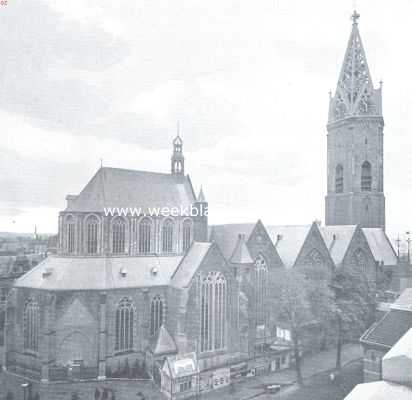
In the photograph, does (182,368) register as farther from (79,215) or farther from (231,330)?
(79,215)

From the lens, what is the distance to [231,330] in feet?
142

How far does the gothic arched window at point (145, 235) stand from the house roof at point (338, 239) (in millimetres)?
27989

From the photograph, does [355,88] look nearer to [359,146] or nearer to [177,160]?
[359,146]

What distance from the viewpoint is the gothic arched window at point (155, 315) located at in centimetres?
4247

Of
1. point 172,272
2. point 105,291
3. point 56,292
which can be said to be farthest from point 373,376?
point 56,292

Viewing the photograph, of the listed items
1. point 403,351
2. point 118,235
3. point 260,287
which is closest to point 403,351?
point 403,351

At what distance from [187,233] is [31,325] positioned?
65.4 ft

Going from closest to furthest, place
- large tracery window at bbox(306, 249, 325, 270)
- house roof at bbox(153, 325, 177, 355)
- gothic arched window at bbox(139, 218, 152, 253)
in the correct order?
house roof at bbox(153, 325, 177, 355), gothic arched window at bbox(139, 218, 152, 253), large tracery window at bbox(306, 249, 325, 270)

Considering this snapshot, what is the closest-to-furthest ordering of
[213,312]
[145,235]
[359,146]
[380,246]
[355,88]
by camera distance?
1. [213,312]
2. [145,235]
3. [359,146]
4. [355,88]
5. [380,246]

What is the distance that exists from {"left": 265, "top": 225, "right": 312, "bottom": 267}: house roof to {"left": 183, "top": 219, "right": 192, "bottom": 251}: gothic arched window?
43.9 ft

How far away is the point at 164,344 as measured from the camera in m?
39.8

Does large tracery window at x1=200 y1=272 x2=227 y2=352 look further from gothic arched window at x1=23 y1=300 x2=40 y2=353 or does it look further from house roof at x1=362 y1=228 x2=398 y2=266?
house roof at x1=362 y1=228 x2=398 y2=266

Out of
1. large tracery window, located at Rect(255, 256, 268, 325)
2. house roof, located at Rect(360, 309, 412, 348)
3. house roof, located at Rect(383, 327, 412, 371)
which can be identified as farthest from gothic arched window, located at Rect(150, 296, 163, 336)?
house roof, located at Rect(383, 327, 412, 371)

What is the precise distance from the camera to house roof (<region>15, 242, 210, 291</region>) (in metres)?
40.1
